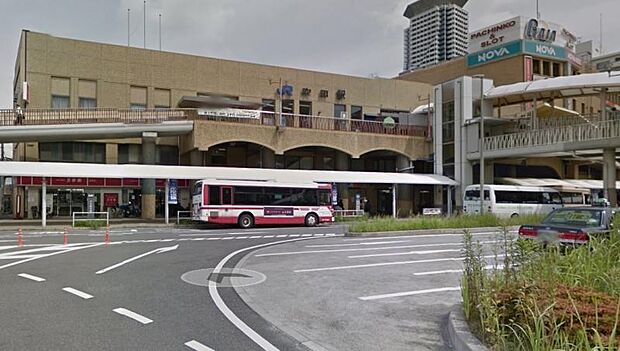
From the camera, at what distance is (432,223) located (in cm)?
2438

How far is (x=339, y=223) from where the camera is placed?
33.3 metres

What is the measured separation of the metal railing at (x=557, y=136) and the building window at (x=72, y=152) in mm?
28990

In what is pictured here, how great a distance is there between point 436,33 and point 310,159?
9717 cm

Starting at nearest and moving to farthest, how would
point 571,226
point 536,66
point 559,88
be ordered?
point 571,226 → point 559,88 → point 536,66

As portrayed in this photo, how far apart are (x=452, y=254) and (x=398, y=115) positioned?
3442cm

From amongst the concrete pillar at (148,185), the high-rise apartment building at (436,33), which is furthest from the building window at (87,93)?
the high-rise apartment building at (436,33)

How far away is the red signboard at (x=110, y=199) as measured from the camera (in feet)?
122

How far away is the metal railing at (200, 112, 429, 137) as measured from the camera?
37188mm

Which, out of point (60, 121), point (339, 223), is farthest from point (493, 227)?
point (60, 121)

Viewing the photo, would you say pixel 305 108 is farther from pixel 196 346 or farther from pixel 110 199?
pixel 196 346

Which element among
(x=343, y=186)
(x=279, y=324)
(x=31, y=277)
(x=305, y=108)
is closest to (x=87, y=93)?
(x=305, y=108)

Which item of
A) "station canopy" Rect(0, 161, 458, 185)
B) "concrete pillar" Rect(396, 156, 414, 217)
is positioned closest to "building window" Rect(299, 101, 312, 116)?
"concrete pillar" Rect(396, 156, 414, 217)

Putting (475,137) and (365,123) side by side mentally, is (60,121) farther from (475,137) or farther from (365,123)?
(475,137)

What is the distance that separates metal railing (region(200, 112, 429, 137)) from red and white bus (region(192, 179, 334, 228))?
8.25m
